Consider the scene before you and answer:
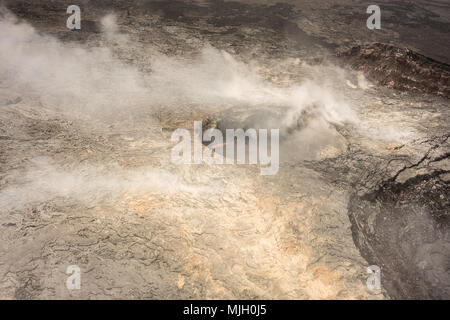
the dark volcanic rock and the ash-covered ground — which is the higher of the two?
the dark volcanic rock

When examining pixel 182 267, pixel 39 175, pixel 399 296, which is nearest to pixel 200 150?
pixel 182 267

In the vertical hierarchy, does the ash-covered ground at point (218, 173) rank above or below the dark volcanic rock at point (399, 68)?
below

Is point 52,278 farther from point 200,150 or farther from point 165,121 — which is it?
point 165,121

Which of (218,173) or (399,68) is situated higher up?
(399,68)

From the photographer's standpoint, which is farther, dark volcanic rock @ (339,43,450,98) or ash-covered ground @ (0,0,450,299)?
dark volcanic rock @ (339,43,450,98)

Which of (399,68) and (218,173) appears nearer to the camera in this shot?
(218,173)
